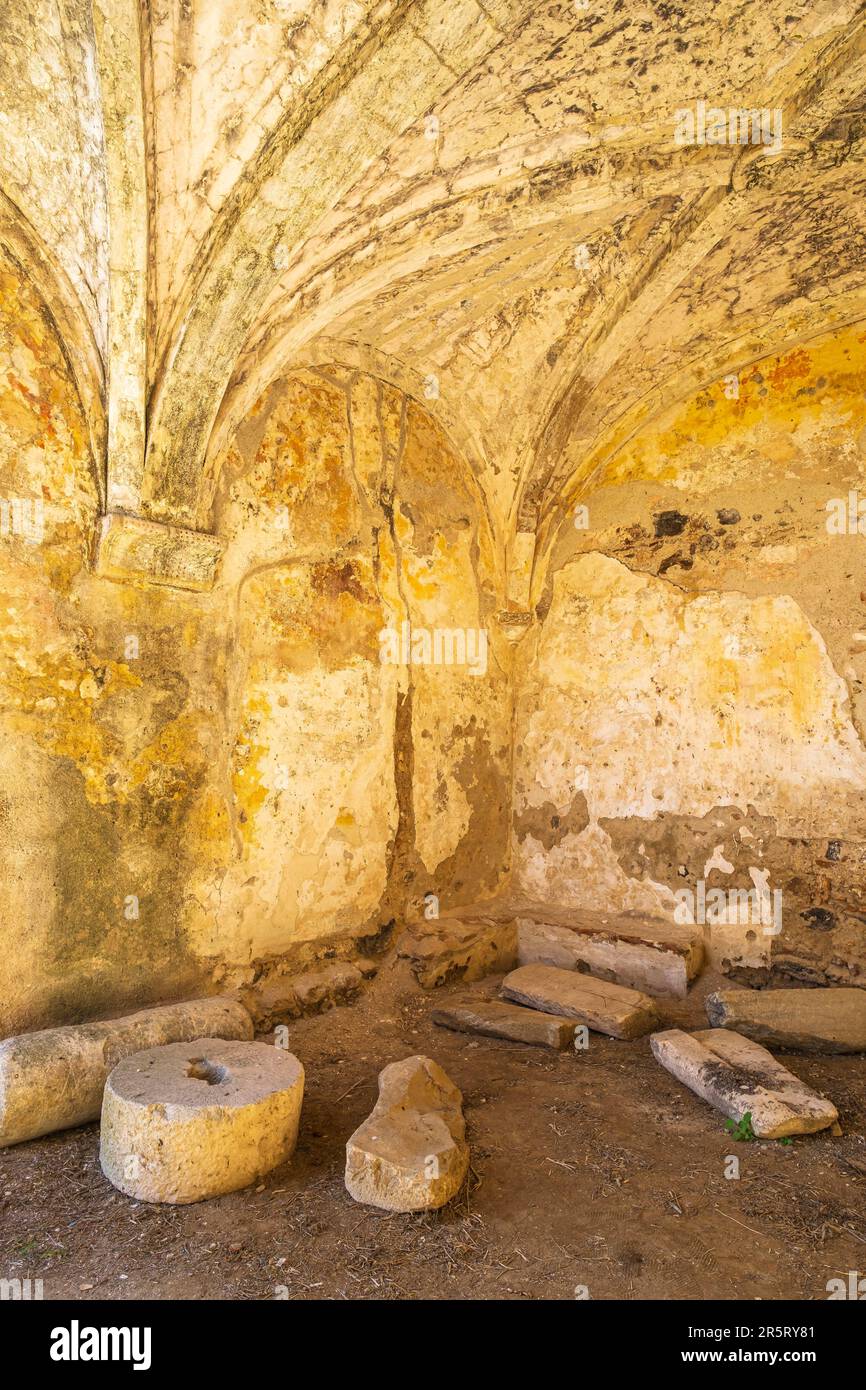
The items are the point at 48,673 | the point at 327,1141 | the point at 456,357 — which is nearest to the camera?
the point at 327,1141

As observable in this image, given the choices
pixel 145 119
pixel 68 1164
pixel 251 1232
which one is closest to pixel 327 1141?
pixel 251 1232

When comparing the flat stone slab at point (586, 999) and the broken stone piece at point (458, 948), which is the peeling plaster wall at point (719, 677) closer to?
the broken stone piece at point (458, 948)

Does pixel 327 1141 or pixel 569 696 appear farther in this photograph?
pixel 569 696

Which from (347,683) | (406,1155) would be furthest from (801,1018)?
(347,683)

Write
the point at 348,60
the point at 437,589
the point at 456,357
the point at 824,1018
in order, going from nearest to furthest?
the point at 348,60, the point at 824,1018, the point at 456,357, the point at 437,589

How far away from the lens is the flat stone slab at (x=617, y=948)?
489 centimetres

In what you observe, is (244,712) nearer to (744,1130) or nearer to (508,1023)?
(508,1023)

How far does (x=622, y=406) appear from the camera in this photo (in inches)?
216

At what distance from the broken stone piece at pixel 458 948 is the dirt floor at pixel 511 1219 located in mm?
1318

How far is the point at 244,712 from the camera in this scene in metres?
4.27

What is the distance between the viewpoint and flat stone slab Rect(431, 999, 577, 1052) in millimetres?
4176

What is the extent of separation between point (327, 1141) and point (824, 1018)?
2536 mm

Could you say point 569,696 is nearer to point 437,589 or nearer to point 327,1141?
point 437,589

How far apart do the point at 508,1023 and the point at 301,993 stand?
3.70ft
